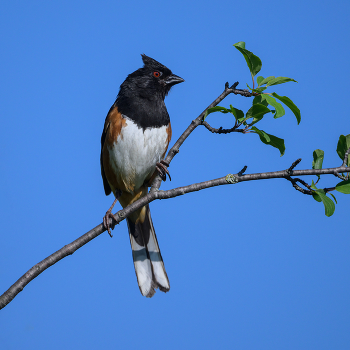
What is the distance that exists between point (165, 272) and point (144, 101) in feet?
5.00

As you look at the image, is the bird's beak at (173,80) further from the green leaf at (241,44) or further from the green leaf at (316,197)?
the green leaf at (316,197)

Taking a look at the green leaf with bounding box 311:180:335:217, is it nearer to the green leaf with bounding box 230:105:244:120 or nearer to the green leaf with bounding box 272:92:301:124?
the green leaf with bounding box 272:92:301:124

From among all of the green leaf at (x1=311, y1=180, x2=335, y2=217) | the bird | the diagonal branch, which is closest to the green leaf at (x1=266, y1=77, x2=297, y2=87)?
the diagonal branch

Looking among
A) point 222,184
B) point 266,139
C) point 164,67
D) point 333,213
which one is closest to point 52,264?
point 222,184

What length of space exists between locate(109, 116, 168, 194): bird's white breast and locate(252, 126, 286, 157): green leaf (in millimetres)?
1239

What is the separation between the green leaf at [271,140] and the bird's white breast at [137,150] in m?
→ 1.24

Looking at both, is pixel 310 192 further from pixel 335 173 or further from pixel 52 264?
pixel 52 264

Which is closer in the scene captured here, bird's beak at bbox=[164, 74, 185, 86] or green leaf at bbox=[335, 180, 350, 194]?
green leaf at bbox=[335, 180, 350, 194]

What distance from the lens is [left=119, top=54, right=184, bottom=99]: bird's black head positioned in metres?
3.34

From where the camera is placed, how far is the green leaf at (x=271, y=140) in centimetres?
198

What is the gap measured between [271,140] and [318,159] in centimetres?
27

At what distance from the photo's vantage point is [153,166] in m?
3.18

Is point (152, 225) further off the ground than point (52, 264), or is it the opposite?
point (152, 225)

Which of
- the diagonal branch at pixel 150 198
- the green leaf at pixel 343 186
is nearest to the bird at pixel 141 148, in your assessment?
the diagonal branch at pixel 150 198
